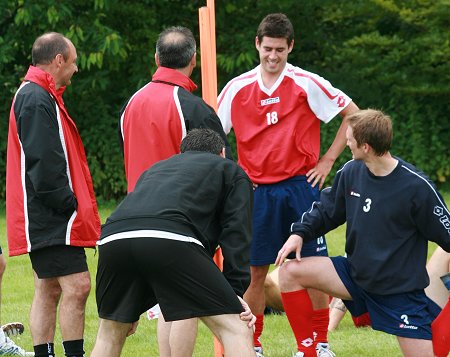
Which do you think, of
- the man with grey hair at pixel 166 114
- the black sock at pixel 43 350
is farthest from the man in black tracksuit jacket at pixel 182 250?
the black sock at pixel 43 350

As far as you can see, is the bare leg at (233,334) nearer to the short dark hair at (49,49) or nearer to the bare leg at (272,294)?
the short dark hair at (49,49)

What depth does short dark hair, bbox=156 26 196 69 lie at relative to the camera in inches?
251

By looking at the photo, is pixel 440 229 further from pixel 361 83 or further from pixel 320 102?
pixel 361 83

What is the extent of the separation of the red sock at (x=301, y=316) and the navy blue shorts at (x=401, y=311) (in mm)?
453

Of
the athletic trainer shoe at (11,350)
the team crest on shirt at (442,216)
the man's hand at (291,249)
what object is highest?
the team crest on shirt at (442,216)

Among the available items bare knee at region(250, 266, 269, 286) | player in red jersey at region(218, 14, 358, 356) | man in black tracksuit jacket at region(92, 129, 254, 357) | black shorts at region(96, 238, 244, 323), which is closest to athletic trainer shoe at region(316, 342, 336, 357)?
player in red jersey at region(218, 14, 358, 356)

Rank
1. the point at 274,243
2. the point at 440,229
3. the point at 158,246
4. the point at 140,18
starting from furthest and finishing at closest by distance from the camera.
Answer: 1. the point at 140,18
2. the point at 274,243
3. the point at 440,229
4. the point at 158,246

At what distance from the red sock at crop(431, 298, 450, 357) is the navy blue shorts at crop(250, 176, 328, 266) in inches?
51.7

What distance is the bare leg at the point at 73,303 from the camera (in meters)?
6.50

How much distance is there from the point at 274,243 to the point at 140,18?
12.8 m

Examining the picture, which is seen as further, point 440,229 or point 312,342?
point 312,342

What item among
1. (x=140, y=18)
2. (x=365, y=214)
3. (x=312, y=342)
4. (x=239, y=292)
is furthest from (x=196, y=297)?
(x=140, y=18)

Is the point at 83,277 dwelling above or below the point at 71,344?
above

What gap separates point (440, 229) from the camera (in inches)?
235
